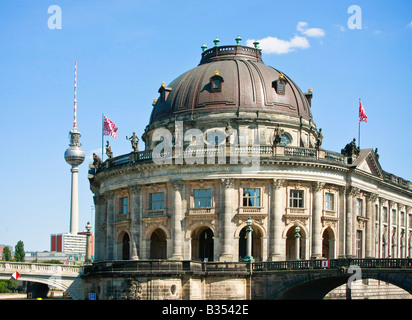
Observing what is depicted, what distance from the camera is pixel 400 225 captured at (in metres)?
83.6

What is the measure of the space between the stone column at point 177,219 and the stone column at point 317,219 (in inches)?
461

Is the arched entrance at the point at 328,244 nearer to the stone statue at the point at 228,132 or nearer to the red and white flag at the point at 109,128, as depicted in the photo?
the stone statue at the point at 228,132

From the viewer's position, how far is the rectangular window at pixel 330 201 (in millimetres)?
67000

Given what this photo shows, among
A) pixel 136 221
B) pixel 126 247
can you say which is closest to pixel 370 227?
pixel 136 221

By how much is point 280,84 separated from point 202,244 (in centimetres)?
1769

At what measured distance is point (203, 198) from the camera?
6456 centimetres

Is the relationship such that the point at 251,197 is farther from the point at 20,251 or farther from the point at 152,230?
the point at 20,251

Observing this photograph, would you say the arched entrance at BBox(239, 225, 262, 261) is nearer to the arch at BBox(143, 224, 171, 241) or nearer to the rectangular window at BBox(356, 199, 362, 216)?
the arch at BBox(143, 224, 171, 241)

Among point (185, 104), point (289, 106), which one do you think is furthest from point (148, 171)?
point (289, 106)

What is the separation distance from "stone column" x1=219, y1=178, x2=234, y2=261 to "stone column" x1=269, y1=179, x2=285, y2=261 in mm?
3540

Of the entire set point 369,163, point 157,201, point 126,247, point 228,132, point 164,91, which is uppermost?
point 164,91

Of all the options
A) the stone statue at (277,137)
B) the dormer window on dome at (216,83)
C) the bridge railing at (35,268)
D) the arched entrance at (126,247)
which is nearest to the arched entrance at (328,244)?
the stone statue at (277,137)

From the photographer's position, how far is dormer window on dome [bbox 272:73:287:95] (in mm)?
71856

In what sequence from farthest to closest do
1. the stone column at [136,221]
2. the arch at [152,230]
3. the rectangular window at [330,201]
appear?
the rectangular window at [330,201] → the stone column at [136,221] → the arch at [152,230]
